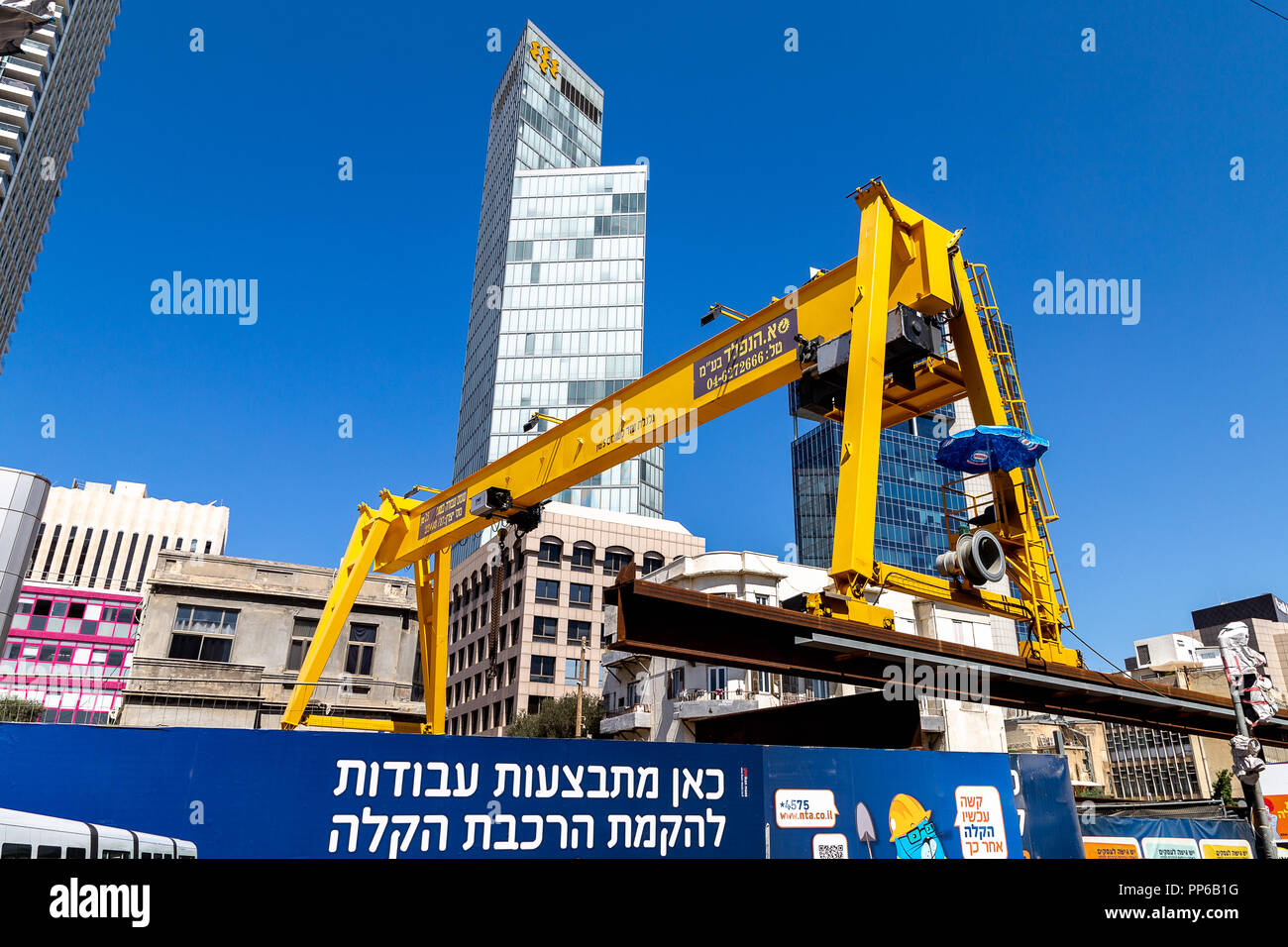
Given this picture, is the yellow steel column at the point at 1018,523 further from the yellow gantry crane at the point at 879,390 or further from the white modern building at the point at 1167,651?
the white modern building at the point at 1167,651

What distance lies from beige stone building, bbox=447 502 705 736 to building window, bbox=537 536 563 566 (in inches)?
3.3

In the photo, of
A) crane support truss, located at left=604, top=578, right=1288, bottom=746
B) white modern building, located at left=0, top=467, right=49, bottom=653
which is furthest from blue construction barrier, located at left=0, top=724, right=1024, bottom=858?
white modern building, located at left=0, top=467, right=49, bottom=653

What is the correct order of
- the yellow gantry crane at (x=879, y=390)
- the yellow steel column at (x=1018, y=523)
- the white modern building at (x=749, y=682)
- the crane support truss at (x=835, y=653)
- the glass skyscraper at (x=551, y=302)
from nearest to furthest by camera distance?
1. the crane support truss at (x=835, y=653)
2. the yellow gantry crane at (x=879, y=390)
3. the yellow steel column at (x=1018, y=523)
4. the white modern building at (x=749, y=682)
5. the glass skyscraper at (x=551, y=302)

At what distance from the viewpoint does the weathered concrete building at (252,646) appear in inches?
1183

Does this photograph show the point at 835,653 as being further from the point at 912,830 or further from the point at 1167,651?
the point at 1167,651

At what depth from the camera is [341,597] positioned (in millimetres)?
21000

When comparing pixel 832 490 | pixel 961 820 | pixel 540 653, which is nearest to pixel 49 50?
pixel 540 653

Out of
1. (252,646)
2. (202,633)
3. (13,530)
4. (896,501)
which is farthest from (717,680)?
(896,501)

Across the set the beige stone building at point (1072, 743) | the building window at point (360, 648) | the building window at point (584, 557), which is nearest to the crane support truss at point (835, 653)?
the building window at point (360, 648)

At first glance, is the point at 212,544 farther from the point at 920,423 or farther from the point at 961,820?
the point at 961,820

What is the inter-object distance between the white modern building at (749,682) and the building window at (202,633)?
56.9 feet

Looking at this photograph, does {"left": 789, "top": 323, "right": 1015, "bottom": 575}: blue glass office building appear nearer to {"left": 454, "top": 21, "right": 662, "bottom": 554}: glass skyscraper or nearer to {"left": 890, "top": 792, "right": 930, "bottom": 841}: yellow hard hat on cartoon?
{"left": 454, "top": 21, "right": 662, "bottom": 554}: glass skyscraper

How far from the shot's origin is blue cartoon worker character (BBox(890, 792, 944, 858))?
11.6m

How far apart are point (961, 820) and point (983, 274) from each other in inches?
332
